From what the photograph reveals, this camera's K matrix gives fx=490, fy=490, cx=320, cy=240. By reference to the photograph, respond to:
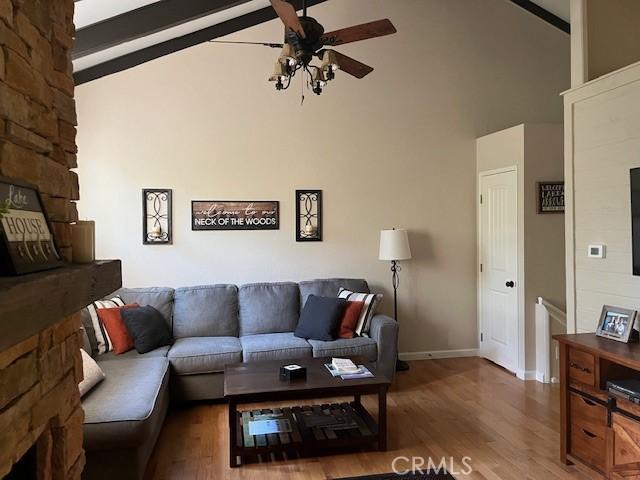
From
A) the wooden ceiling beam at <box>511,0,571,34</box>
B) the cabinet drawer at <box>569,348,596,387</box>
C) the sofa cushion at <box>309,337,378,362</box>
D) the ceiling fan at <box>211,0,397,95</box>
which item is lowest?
the sofa cushion at <box>309,337,378,362</box>

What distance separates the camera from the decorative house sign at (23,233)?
1196mm

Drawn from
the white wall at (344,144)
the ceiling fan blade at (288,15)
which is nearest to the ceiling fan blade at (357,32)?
the ceiling fan blade at (288,15)

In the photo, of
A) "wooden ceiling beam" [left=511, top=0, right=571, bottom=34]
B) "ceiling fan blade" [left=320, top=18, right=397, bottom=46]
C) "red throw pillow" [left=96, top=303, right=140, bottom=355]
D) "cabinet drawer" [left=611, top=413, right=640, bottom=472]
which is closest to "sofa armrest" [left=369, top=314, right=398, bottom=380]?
"cabinet drawer" [left=611, top=413, right=640, bottom=472]

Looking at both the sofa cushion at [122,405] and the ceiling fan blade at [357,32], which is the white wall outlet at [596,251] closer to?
the ceiling fan blade at [357,32]

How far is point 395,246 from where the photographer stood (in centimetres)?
495

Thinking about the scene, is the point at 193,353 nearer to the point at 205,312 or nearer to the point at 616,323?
the point at 205,312

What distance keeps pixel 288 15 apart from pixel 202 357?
2696mm

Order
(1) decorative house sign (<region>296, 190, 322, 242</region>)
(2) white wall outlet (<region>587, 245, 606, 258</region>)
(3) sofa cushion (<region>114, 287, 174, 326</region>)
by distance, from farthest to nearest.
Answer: (1) decorative house sign (<region>296, 190, 322, 242</region>) < (3) sofa cushion (<region>114, 287, 174, 326</region>) < (2) white wall outlet (<region>587, 245, 606, 258</region>)

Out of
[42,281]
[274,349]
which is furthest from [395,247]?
[42,281]

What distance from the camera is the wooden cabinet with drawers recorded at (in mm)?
2547

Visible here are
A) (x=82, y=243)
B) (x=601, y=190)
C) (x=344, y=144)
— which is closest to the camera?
(x=82, y=243)

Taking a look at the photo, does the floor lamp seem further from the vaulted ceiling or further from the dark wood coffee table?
the vaulted ceiling

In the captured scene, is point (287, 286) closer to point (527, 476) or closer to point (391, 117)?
point (391, 117)

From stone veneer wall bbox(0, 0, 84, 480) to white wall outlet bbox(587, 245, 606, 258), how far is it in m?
3.13
